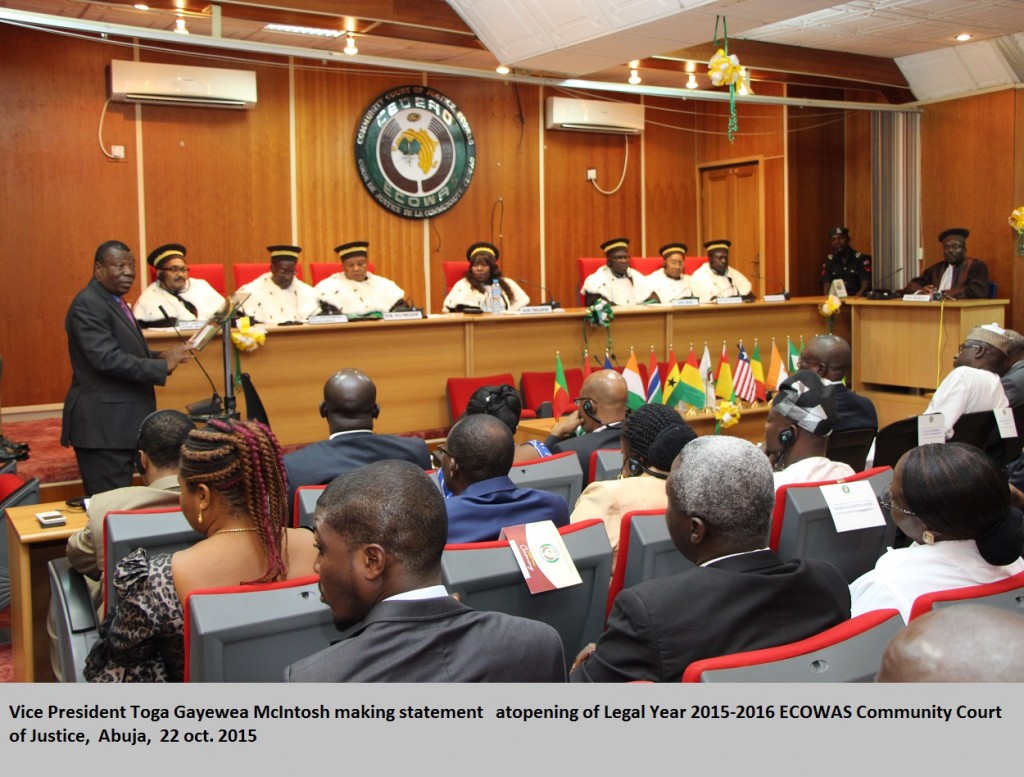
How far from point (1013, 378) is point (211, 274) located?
19.0 feet

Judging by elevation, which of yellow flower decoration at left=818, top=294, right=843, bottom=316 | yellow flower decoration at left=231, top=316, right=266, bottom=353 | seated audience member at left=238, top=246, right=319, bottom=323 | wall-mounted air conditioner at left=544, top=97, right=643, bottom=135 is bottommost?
yellow flower decoration at left=231, top=316, right=266, bottom=353

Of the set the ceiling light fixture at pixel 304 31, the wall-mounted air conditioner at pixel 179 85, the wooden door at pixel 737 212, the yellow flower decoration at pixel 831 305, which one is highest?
the ceiling light fixture at pixel 304 31

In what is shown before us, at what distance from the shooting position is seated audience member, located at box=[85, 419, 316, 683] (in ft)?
6.26

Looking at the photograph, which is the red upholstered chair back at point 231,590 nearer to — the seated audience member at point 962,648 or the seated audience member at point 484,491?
the seated audience member at point 484,491

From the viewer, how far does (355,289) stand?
810 cm

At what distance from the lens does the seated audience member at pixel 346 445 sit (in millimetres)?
3273

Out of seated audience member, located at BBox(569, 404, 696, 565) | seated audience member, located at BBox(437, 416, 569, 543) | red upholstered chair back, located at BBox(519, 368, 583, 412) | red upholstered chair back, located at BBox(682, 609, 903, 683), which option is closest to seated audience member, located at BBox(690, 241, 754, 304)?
red upholstered chair back, located at BBox(519, 368, 583, 412)

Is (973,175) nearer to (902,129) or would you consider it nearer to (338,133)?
(902,129)

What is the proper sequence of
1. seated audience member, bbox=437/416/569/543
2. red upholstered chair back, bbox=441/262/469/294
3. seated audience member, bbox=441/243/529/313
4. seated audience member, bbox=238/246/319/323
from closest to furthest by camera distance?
seated audience member, bbox=437/416/569/543, seated audience member, bbox=238/246/319/323, seated audience member, bbox=441/243/529/313, red upholstered chair back, bbox=441/262/469/294

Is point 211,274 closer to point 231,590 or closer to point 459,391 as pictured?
point 459,391

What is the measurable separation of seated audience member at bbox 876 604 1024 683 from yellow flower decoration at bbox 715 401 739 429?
→ 4.53 m

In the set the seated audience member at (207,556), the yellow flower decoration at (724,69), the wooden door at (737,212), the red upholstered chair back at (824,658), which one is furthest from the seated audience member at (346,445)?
the wooden door at (737,212)

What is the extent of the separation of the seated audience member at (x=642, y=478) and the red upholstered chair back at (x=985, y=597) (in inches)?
34.4

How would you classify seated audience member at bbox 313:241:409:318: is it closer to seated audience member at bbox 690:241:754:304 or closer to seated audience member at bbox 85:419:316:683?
seated audience member at bbox 690:241:754:304
